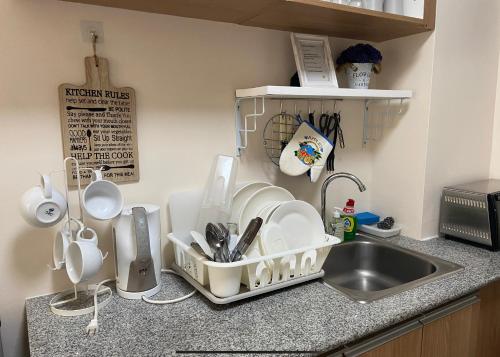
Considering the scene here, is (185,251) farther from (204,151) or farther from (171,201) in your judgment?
(204,151)

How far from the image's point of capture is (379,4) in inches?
56.2

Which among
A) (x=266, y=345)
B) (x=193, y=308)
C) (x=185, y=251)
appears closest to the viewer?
(x=266, y=345)

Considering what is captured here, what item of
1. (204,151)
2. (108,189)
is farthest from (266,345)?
(204,151)

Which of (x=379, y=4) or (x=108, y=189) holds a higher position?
(x=379, y=4)

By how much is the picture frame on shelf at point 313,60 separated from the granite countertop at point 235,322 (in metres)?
0.79

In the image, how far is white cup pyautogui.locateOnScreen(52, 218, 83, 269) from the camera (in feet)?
3.56

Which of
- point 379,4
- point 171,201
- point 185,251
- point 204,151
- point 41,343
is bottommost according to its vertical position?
point 41,343

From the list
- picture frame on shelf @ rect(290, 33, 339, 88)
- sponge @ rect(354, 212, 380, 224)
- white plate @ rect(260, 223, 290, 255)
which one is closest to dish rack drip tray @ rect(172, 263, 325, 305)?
white plate @ rect(260, 223, 290, 255)

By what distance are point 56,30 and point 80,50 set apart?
83mm

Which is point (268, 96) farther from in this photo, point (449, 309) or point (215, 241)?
point (449, 309)

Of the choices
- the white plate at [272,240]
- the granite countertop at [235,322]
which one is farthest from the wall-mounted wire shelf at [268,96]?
the granite countertop at [235,322]

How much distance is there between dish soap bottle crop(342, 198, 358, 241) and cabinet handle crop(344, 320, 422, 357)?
57 centimetres

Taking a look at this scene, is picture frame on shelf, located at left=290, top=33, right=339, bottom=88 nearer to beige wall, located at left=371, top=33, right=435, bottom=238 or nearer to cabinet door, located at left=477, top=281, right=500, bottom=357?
beige wall, located at left=371, top=33, right=435, bottom=238

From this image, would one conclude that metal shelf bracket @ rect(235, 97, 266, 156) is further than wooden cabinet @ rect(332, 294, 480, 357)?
Yes
